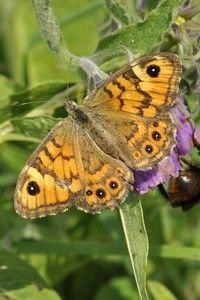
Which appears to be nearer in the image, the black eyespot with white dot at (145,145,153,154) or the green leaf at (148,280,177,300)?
the black eyespot with white dot at (145,145,153,154)

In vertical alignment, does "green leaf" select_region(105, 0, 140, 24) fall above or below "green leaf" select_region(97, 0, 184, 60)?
above

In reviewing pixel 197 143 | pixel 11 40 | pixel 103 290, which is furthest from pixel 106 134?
pixel 11 40

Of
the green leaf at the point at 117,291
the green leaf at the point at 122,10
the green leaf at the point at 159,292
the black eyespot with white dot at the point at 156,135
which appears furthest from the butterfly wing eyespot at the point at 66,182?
the green leaf at the point at 117,291

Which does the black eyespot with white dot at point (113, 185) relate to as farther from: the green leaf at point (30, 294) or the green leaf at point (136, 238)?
the green leaf at point (30, 294)

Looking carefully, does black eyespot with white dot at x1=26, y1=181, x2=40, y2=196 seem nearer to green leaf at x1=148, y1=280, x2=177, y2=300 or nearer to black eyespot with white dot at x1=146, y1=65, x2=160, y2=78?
black eyespot with white dot at x1=146, y1=65, x2=160, y2=78

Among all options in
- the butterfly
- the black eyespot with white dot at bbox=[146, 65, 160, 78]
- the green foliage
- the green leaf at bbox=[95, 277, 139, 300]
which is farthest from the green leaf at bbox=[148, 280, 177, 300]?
the black eyespot with white dot at bbox=[146, 65, 160, 78]

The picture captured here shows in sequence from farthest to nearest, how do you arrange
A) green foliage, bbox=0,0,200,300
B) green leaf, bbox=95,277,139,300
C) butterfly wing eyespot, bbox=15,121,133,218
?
1. green leaf, bbox=95,277,139,300
2. green foliage, bbox=0,0,200,300
3. butterfly wing eyespot, bbox=15,121,133,218
